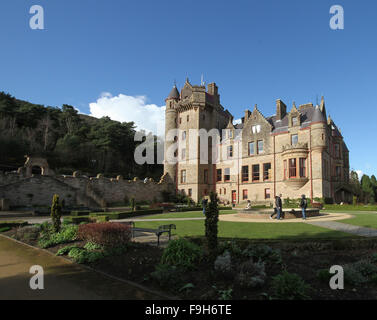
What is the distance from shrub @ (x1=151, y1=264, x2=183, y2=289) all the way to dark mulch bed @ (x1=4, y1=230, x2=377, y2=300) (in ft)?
0.23

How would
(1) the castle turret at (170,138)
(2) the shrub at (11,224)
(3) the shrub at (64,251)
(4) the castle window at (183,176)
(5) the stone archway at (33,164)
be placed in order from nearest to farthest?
Result: (3) the shrub at (64,251) → (2) the shrub at (11,224) → (5) the stone archway at (33,164) → (4) the castle window at (183,176) → (1) the castle turret at (170,138)

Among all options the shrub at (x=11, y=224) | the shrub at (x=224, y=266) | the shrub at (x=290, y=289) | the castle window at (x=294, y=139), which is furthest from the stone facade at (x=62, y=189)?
the shrub at (x=290, y=289)

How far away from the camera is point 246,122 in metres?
42.7

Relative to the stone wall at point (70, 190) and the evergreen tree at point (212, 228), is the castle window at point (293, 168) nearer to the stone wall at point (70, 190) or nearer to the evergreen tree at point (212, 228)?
the stone wall at point (70, 190)

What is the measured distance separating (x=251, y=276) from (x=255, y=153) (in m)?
35.9

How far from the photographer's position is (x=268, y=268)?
723 centimetres

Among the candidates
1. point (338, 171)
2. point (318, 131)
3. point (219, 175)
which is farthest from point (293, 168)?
point (219, 175)

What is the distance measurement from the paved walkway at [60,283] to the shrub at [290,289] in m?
2.63

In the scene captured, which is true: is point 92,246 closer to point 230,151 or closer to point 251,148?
point 251,148

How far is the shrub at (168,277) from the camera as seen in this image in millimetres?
6329

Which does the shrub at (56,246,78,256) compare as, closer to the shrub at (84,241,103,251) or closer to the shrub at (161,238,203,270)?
the shrub at (84,241,103,251)

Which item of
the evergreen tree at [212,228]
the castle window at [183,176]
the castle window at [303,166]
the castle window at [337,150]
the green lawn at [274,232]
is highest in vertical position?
the castle window at [337,150]

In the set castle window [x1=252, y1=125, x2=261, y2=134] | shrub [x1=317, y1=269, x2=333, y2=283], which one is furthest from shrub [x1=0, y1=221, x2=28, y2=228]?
castle window [x1=252, y1=125, x2=261, y2=134]

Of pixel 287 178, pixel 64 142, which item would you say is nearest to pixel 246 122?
pixel 287 178
